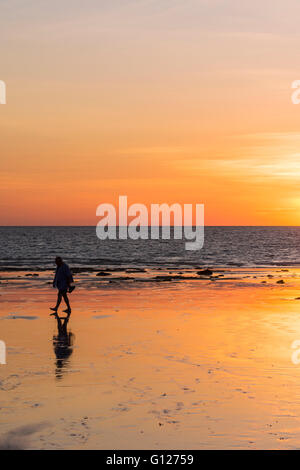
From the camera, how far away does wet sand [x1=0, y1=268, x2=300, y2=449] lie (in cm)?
851

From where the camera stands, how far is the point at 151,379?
455 inches

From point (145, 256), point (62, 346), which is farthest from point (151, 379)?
point (145, 256)

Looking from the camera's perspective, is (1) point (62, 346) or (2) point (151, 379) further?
(1) point (62, 346)

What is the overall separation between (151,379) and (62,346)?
392 cm

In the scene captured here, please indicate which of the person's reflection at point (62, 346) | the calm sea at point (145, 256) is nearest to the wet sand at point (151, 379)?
the person's reflection at point (62, 346)

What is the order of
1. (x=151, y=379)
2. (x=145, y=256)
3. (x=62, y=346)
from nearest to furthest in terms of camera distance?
(x=151, y=379), (x=62, y=346), (x=145, y=256)

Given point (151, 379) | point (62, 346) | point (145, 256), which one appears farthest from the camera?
point (145, 256)

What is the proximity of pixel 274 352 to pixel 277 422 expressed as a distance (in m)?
5.23

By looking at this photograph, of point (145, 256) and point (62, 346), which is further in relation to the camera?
point (145, 256)

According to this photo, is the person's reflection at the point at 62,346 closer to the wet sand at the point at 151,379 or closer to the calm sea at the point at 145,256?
the wet sand at the point at 151,379

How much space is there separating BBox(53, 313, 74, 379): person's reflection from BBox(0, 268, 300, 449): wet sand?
3 cm

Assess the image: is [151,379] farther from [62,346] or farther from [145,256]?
[145,256]
